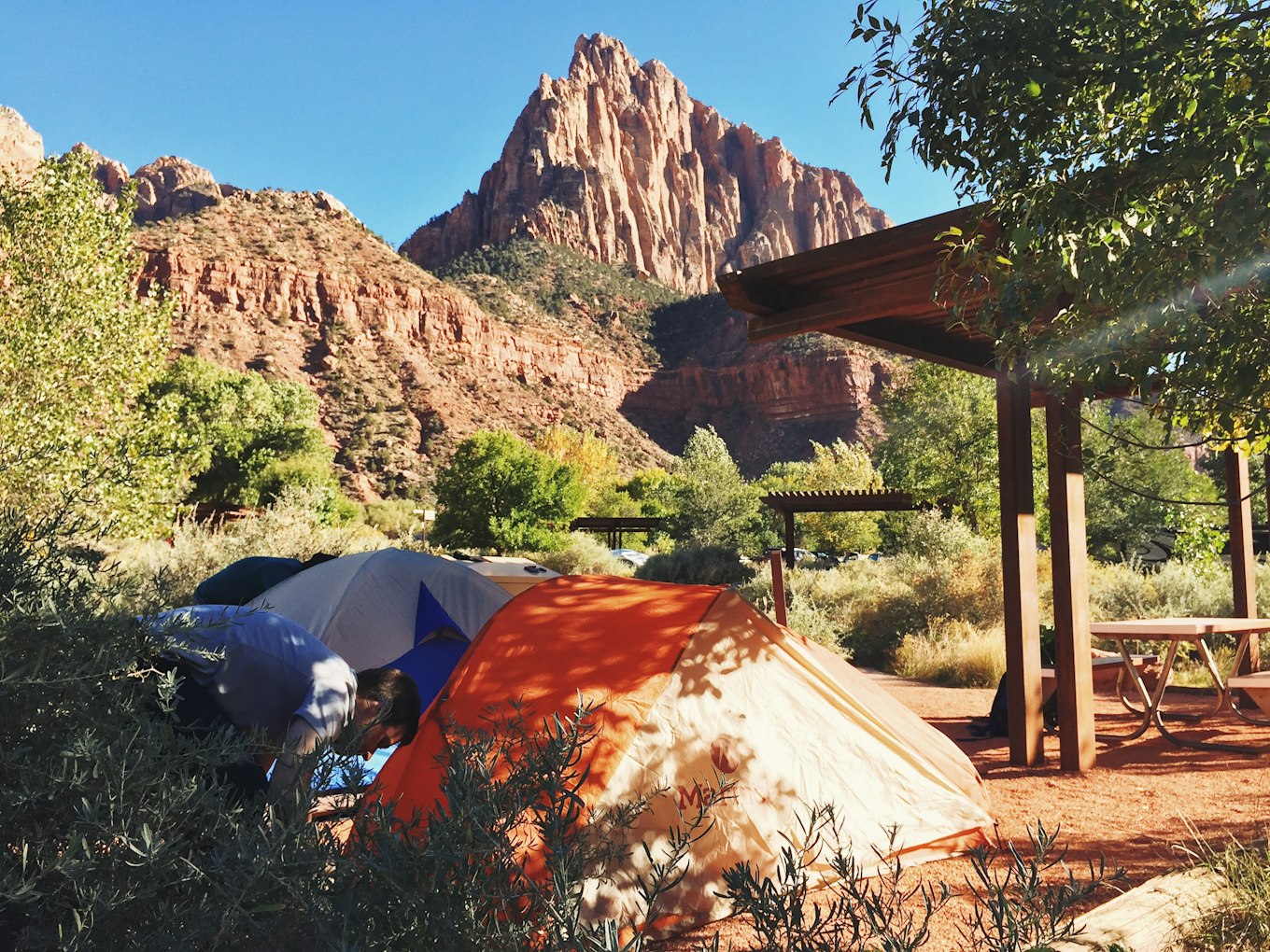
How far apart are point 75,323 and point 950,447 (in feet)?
63.8

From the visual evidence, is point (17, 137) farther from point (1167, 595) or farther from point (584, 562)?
point (1167, 595)

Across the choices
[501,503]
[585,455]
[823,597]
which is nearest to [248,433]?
[501,503]

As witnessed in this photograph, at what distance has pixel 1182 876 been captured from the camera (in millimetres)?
3389

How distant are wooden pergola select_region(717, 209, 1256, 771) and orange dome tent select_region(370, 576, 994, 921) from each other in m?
1.84

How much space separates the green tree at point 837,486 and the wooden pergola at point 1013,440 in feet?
110

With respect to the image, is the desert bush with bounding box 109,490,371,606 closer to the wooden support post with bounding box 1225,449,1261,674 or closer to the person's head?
the person's head

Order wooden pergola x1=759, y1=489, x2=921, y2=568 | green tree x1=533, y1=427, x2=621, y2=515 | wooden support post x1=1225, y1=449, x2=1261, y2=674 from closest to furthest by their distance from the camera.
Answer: wooden support post x1=1225, y1=449, x2=1261, y2=674 < wooden pergola x1=759, y1=489, x2=921, y2=568 < green tree x1=533, y1=427, x2=621, y2=515

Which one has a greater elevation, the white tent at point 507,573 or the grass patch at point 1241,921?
the white tent at point 507,573

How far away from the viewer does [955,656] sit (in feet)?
37.2

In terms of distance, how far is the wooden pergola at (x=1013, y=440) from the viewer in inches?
227

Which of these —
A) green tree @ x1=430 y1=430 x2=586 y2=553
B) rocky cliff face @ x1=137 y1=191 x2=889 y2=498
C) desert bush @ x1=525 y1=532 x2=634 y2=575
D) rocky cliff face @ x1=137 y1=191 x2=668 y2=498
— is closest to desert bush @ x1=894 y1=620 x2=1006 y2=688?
desert bush @ x1=525 y1=532 x2=634 y2=575

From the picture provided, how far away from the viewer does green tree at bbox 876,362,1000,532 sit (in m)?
24.1

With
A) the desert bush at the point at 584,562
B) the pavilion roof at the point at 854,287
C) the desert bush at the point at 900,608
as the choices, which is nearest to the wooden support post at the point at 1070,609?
the pavilion roof at the point at 854,287

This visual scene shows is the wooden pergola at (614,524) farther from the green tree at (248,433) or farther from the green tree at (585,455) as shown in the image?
the green tree at (585,455)
